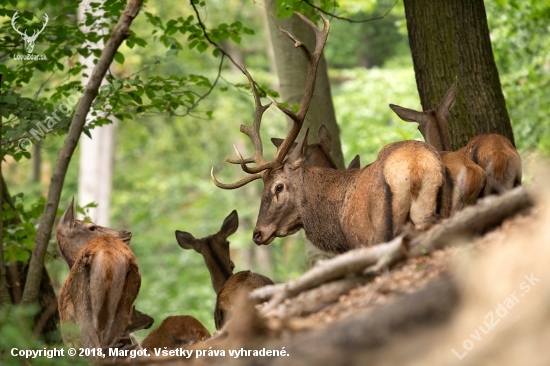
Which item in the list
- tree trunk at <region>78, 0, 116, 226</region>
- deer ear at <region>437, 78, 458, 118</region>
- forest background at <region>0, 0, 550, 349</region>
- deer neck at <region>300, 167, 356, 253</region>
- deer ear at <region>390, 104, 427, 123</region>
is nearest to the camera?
deer neck at <region>300, 167, 356, 253</region>

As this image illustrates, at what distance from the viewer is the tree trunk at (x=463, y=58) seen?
833 centimetres

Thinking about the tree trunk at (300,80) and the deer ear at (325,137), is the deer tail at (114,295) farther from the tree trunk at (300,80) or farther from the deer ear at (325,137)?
the tree trunk at (300,80)

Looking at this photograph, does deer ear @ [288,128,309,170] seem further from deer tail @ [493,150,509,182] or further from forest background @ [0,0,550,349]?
forest background @ [0,0,550,349]

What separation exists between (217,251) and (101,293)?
9.92ft

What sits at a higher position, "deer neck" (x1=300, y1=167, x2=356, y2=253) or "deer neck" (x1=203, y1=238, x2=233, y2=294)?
"deer neck" (x1=203, y1=238, x2=233, y2=294)

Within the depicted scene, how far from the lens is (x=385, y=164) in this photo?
6.45 metres

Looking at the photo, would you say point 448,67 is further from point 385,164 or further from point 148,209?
point 148,209

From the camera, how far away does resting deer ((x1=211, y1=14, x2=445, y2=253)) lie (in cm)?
631

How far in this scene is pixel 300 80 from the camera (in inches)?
422

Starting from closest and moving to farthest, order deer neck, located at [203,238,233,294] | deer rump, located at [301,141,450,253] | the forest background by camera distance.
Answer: deer rump, located at [301,141,450,253] < deer neck, located at [203,238,233,294] < the forest background

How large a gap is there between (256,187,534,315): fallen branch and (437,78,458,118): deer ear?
328cm

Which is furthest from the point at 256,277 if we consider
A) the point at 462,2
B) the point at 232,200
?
the point at 232,200

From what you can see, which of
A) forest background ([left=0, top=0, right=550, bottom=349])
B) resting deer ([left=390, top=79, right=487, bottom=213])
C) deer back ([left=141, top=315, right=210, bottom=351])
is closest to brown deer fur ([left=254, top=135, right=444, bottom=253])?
resting deer ([left=390, top=79, right=487, bottom=213])

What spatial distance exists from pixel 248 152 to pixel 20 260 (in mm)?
21416
